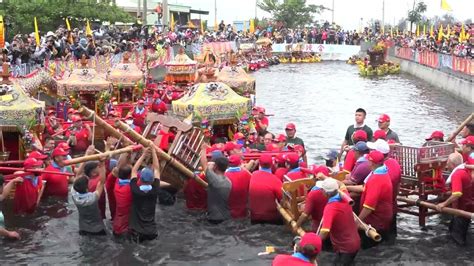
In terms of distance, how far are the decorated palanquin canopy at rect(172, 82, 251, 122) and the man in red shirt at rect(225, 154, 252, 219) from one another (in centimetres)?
288

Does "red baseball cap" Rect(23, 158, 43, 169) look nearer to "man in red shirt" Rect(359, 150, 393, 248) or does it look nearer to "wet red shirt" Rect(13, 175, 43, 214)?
"wet red shirt" Rect(13, 175, 43, 214)

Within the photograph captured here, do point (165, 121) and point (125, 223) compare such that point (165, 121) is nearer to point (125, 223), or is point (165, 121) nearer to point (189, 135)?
point (189, 135)

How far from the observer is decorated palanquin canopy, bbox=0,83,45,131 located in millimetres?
12758

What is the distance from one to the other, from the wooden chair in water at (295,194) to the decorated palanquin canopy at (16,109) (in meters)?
5.53

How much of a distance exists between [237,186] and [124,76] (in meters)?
12.8

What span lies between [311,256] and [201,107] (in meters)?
7.79

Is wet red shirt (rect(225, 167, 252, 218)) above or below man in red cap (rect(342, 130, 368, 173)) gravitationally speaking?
below

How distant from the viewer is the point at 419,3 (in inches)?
3354

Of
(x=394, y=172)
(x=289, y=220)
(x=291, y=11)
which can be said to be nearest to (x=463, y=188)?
(x=394, y=172)

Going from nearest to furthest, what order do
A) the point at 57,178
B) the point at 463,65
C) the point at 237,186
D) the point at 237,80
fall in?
the point at 237,186 → the point at 57,178 → the point at 237,80 → the point at 463,65

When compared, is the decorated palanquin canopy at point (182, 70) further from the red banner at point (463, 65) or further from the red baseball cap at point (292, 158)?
the red baseball cap at point (292, 158)

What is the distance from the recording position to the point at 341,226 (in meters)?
8.31

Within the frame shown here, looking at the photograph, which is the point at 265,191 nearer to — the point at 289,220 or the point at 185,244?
the point at 289,220

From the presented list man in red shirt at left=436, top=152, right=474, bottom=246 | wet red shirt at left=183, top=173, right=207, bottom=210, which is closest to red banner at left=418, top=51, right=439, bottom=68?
wet red shirt at left=183, top=173, right=207, bottom=210
